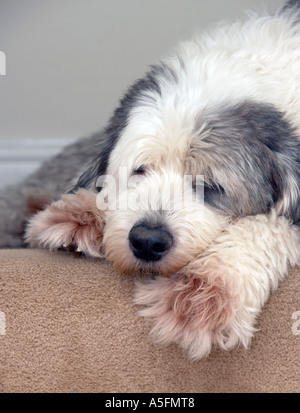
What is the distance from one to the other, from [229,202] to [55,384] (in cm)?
64

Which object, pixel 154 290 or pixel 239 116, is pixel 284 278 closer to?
pixel 154 290

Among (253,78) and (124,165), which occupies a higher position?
(253,78)

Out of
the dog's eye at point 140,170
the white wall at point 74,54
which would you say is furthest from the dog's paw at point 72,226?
the white wall at point 74,54

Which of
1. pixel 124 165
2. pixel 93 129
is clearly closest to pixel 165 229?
pixel 124 165

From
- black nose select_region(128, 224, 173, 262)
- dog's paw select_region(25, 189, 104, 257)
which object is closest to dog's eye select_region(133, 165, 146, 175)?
dog's paw select_region(25, 189, 104, 257)

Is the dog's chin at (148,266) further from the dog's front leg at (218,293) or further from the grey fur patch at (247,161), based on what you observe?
the grey fur patch at (247,161)

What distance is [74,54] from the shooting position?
3.44m

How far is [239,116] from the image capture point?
170 cm

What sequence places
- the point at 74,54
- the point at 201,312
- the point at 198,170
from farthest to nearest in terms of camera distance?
1. the point at 74,54
2. the point at 198,170
3. the point at 201,312

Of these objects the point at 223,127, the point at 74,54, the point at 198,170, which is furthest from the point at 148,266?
the point at 74,54

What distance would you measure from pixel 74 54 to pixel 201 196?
2003 millimetres

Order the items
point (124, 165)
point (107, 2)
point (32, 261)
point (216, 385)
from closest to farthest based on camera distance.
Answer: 1. point (216, 385)
2. point (32, 261)
3. point (124, 165)
4. point (107, 2)

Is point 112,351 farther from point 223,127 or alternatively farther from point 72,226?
point 223,127

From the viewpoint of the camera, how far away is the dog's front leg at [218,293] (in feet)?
4.79
